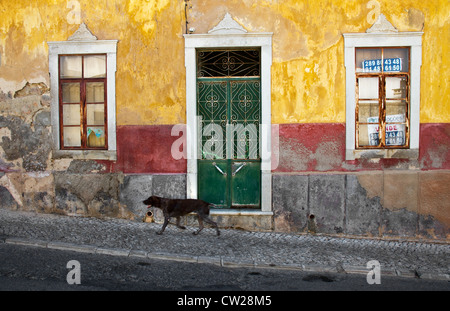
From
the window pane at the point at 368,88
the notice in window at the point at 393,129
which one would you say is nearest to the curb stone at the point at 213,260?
the notice in window at the point at 393,129

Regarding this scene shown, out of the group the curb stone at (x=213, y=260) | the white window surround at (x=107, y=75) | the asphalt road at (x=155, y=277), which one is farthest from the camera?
the white window surround at (x=107, y=75)

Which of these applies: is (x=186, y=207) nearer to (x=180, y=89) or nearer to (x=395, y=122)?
(x=180, y=89)

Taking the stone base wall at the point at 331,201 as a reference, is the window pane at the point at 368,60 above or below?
above

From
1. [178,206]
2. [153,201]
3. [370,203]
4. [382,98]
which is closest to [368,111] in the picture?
[382,98]

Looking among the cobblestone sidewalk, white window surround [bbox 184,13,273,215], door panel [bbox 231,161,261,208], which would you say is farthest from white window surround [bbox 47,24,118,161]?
door panel [bbox 231,161,261,208]

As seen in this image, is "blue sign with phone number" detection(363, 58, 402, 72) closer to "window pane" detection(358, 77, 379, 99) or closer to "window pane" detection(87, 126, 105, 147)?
"window pane" detection(358, 77, 379, 99)

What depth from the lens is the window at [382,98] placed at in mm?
7895

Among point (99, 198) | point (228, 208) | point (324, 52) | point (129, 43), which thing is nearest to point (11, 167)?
point (99, 198)

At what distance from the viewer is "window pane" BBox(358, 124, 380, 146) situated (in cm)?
800

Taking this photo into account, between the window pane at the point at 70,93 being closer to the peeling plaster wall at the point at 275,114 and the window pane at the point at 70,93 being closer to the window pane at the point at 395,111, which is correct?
the peeling plaster wall at the point at 275,114

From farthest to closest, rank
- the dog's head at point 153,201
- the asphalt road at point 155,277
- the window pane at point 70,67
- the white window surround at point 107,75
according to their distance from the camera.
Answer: the window pane at point 70,67 < the white window surround at point 107,75 < the dog's head at point 153,201 < the asphalt road at point 155,277

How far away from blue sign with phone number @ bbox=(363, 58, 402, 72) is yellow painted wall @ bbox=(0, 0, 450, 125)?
447 millimetres

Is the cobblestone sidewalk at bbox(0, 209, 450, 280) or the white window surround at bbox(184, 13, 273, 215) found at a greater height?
the white window surround at bbox(184, 13, 273, 215)

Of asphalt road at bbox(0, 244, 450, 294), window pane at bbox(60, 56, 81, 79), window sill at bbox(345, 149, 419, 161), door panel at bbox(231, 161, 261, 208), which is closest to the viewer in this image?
asphalt road at bbox(0, 244, 450, 294)
